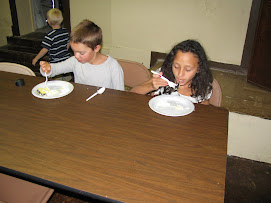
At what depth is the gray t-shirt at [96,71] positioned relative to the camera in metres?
1.79

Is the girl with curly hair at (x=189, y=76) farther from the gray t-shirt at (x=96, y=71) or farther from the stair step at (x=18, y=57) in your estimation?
the stair step at (x=18, y=57)

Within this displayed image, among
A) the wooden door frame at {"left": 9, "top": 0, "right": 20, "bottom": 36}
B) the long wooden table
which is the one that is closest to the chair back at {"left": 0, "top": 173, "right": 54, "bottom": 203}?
the long wooden table

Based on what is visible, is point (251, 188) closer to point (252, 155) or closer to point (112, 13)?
point (252, 155)

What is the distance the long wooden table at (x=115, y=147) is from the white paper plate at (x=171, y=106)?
0.03 meters

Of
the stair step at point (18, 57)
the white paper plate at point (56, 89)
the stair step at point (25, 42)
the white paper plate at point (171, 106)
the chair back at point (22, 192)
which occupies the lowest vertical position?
the stair step at point (18, 57)

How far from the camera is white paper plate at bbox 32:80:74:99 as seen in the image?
4.69 feet

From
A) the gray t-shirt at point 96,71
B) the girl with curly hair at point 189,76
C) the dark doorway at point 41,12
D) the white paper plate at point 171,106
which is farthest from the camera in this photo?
the dark doorway at point 41,12

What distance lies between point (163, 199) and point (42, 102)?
91cm

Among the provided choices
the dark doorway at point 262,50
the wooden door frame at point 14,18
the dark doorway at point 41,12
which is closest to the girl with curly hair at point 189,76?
the dark doorway at point 262,50

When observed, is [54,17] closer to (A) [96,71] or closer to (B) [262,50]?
(A) [96,71]

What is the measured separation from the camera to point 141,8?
138 inches

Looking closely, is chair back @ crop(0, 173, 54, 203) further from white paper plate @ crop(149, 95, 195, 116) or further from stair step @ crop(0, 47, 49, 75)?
stair step @ crop(0, 47, 49, 75)

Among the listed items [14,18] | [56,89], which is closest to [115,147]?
[56,89]

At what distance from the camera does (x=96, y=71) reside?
1858mm
